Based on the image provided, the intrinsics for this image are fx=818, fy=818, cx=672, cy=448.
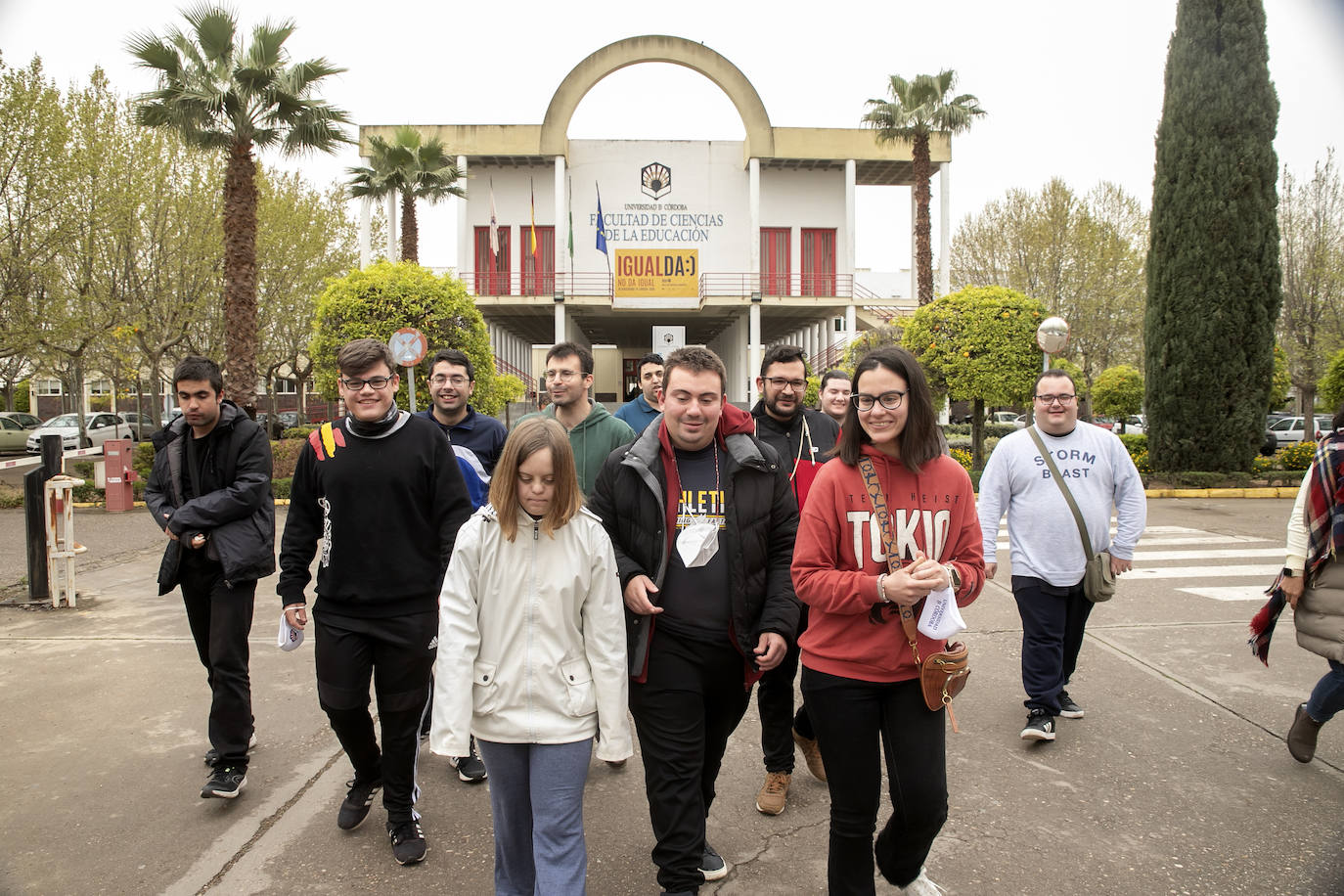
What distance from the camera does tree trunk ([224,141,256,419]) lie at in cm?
1584

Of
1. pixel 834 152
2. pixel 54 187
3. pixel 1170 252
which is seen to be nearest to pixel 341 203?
pixel 54 187

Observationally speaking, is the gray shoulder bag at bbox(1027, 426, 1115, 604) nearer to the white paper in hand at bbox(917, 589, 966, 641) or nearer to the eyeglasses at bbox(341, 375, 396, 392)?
the white paper in hand at bbox(917, 589, 966, 641)

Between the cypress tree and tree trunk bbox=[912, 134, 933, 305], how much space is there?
27.8 ft

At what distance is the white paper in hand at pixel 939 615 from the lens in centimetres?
250

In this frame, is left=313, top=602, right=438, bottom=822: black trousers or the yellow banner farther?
the yellow banner

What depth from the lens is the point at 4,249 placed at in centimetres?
1675

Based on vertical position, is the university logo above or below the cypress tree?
above

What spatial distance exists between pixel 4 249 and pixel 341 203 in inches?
599

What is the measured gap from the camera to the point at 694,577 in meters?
2.95

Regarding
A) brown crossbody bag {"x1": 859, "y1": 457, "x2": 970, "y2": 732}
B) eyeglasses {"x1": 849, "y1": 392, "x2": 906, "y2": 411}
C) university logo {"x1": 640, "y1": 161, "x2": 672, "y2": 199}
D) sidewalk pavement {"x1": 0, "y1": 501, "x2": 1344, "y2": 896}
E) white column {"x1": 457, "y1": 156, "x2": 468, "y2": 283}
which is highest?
university logo {"x1": 640, "y1": 161, "x2": 672, "y2": 199}

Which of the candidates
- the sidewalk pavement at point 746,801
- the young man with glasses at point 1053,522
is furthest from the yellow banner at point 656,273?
the young man with glasses at point 1053,522

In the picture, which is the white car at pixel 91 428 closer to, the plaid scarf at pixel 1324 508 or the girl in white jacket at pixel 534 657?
the girl in white jacket at pixel 534 657

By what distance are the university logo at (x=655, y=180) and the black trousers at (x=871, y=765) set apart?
2840 centimetres

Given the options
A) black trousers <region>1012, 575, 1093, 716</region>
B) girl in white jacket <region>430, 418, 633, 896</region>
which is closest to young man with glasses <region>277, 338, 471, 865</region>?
girl in white jacket <region>430, 418, 633, 896</region>
